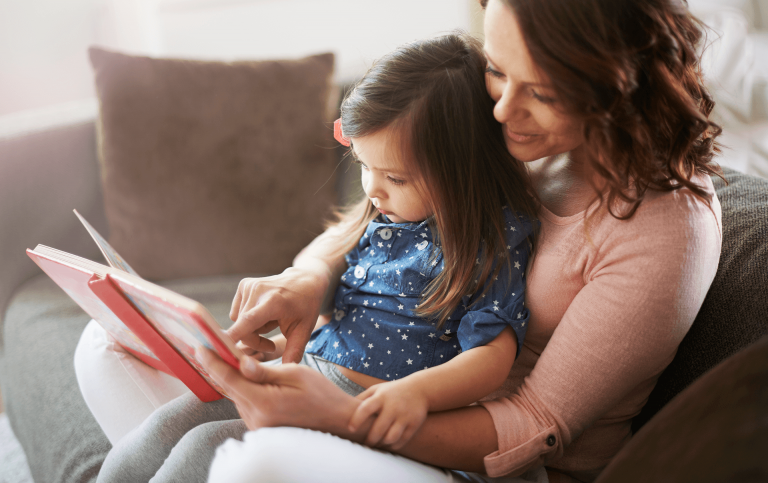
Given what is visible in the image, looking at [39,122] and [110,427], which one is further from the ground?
[39,122]

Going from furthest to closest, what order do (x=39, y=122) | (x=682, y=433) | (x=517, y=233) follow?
(x=39, y=122) → (x=517, y=233) → (x=682, y=433)

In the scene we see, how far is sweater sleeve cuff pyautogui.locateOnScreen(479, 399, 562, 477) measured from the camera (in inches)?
26.8

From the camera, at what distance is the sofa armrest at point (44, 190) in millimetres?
1369

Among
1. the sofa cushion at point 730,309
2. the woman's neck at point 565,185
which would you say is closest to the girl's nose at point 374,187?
the woman's neck at point 565,185

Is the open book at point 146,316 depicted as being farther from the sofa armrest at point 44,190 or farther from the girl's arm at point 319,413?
the sofa armrest at point 44,190

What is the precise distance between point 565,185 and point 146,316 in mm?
594

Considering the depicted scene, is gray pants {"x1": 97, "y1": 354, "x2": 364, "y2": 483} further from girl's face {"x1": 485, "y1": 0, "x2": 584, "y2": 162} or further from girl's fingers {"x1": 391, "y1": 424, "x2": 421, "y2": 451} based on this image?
girl's face {"x1": 485, "y1": 0, "x2": 584, "y2": 162}

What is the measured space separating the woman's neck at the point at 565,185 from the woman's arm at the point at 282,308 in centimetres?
38

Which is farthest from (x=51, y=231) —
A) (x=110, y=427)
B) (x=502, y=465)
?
(x=502, y=465)

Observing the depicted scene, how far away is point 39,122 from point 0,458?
2.86 feet

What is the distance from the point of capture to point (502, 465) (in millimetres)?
682

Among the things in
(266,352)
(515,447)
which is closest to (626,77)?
(515,447)

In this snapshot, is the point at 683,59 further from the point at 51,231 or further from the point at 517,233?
the point at 51,231

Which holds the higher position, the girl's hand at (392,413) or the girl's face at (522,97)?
the girl's face at (522,97)
